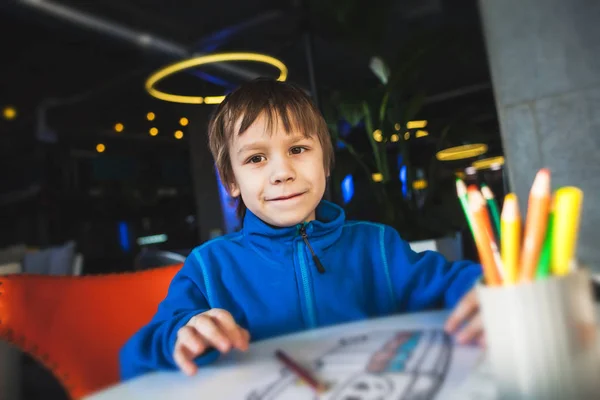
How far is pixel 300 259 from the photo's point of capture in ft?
3.30

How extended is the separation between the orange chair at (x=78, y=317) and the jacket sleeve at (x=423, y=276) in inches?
19.4

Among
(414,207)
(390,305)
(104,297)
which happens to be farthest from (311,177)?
(414,207)

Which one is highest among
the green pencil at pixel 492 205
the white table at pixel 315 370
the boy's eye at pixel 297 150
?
the boy's eye at pixel 297 150

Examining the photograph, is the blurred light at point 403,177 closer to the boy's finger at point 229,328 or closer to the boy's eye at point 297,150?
the boy's eye at point 297,150

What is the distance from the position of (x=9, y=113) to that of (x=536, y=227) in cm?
854

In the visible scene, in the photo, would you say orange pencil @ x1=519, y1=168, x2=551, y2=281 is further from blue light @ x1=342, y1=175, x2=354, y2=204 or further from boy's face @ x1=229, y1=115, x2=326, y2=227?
blue light @ x1=342, y1=175, x2=354, y2=204

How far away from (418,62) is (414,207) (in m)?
0.72

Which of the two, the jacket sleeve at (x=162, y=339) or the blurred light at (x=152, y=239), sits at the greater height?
the blurred light at (x=152, y=239)

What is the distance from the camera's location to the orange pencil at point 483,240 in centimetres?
37

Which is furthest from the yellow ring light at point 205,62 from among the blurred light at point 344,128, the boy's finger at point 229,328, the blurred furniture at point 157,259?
the boy's finger at point 229,328

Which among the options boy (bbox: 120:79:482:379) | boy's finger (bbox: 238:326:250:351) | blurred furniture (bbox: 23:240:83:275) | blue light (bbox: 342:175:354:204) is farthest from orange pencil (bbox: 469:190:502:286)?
blurred furniture (bbox: 23:240:83:275)

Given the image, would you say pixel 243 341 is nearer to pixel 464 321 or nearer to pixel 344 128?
pixel 464 321

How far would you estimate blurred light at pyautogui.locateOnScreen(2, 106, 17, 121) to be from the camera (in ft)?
23.8

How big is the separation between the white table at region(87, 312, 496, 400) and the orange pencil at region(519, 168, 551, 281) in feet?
0.36
